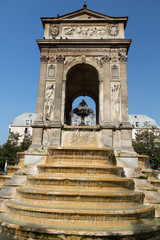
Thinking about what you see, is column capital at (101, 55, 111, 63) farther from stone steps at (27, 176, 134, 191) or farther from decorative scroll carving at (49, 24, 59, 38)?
stone steps at (27, 176, 134, 191)

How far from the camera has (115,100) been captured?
595 inches

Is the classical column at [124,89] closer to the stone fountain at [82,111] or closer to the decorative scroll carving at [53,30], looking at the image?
the stone fountain at [82,111]

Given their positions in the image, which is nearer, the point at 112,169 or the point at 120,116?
the point at 112,169

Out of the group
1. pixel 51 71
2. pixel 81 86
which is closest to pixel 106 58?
pixel 51 71

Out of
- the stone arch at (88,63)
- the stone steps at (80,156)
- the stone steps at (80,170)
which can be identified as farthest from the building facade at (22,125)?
the stone steps at (80,170)

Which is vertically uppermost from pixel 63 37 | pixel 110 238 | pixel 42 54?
pixel 63 37

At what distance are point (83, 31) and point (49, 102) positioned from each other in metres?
7.51

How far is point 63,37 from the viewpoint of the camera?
1730 cm

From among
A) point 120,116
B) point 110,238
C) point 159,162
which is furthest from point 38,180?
point 159,162

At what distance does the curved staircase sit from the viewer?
18.2ft

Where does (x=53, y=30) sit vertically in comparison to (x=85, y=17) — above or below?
below

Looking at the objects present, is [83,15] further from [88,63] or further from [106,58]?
[106,58]

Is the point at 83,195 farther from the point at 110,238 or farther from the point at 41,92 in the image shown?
the point at 41,92

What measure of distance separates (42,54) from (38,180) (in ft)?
38.4
